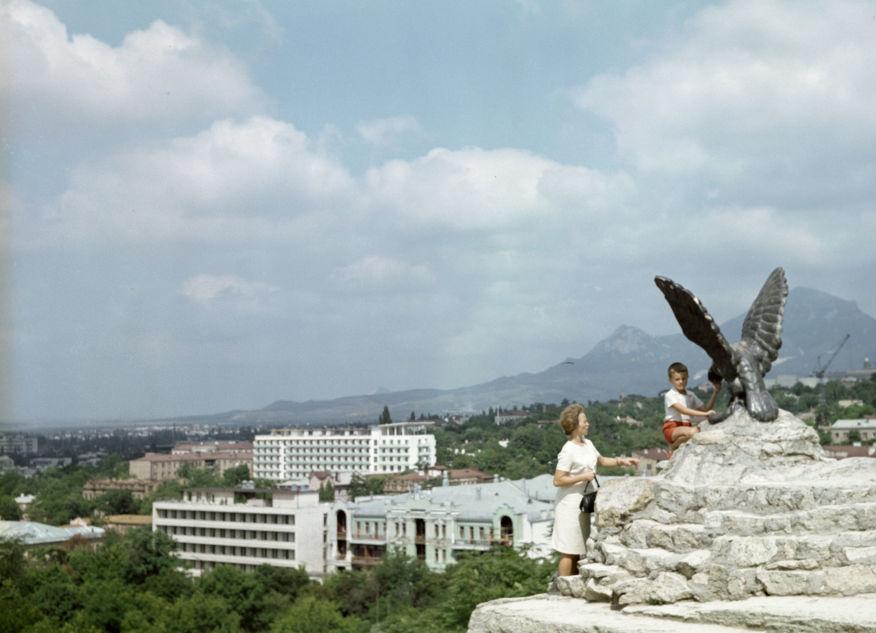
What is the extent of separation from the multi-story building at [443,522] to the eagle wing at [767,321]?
41.1 m

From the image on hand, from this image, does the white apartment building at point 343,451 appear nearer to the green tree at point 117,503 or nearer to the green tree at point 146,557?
the green tree at point 117,503

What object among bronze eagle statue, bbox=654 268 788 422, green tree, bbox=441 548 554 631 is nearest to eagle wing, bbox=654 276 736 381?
bronze eagle statue, bbox=654 268 788 422

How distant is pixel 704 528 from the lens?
Result: 8602mm

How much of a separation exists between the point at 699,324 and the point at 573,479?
2238mm

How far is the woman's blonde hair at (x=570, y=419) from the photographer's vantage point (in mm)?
8906

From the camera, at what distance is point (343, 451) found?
5502 inches

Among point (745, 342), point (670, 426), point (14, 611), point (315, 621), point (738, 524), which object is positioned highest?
point (745, 342)

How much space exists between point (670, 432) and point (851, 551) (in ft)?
8.54

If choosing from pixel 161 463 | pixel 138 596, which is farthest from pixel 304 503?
pixel 161 463

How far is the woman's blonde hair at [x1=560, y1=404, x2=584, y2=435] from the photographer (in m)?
8.91

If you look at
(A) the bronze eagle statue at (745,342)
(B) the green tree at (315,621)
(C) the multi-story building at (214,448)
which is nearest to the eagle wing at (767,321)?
(A) the bronze eagle statue at (745,342)

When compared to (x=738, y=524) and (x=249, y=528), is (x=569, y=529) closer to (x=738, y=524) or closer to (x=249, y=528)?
(x=738, y=524)

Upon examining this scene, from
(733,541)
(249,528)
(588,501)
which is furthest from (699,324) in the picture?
(249,528)

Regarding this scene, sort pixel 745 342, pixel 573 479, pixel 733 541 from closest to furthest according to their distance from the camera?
pixel 733 541 < pixel 573 479 < pixel 745 342
